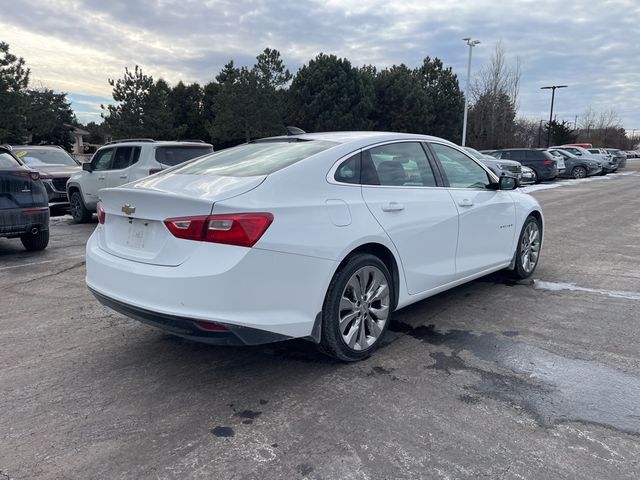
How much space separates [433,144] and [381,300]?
1.67 m

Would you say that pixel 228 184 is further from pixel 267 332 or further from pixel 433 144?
pixel 433 144

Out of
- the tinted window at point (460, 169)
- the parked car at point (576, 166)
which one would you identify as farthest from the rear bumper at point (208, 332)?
the parked car at point (576, 166)

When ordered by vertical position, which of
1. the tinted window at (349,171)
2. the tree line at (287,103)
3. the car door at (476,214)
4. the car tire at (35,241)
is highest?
the tree line at (287,103)

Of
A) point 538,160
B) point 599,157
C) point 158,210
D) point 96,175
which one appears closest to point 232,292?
point 158,210

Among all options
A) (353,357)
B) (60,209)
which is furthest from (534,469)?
(60,209)

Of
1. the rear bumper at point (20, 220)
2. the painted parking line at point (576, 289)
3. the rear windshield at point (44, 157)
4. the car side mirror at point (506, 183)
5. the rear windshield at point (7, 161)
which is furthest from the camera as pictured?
the rear windshield at point (44, 157)

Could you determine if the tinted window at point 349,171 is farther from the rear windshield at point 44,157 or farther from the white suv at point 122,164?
the rear windshield at point 44,157

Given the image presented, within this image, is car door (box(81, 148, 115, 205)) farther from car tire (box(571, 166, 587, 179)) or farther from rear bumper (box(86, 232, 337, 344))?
car tire (box(571, 166, 587, 179))

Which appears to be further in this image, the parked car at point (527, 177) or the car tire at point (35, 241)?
the parked car at point (527, 177)

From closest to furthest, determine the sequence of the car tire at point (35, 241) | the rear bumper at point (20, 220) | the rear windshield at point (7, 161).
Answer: the rear bumper at point (20, 220) < the rear windshield at point (7, 161) < the car tire at point (35, 241)

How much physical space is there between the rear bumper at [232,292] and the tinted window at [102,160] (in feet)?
26.6

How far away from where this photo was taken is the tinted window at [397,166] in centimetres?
398

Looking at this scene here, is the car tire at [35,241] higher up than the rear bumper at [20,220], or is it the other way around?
the rear bumper at [20,220]

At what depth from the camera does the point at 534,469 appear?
257cm
